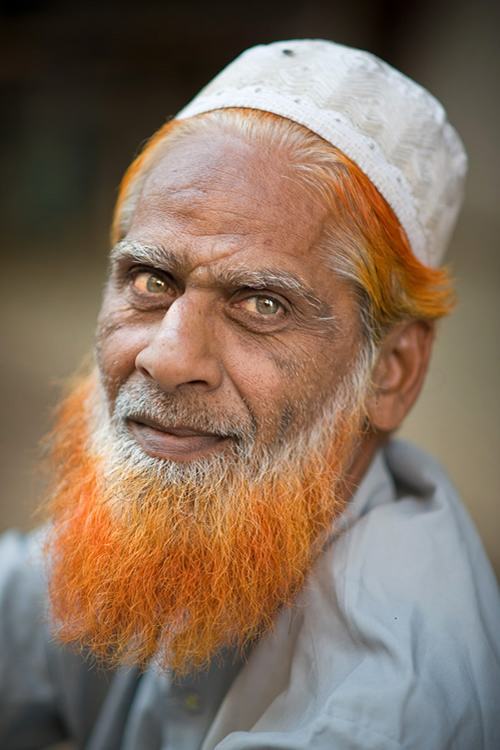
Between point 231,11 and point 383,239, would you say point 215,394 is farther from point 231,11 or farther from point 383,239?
point 231,11

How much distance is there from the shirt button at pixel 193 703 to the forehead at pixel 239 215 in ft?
3.87

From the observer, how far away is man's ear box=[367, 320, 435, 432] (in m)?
1.88

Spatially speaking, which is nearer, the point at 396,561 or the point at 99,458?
the point at 396,561

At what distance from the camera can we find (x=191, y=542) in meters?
1.62

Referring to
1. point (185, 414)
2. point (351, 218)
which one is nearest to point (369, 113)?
point (351, 218)

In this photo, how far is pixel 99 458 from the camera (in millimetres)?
1802

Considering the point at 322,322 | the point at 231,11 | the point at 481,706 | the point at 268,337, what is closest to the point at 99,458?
the point at 268,337

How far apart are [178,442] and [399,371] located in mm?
734

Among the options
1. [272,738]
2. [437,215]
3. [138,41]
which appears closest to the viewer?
[272,738]

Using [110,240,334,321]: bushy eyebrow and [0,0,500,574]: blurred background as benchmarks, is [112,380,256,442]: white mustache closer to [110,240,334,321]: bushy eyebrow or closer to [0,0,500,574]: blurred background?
[110,240,334,321]: bushy eyebrow

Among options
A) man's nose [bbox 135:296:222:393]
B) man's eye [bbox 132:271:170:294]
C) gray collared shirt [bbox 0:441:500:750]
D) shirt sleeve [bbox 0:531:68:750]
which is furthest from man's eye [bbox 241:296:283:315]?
shirt sleeve [bbox 0:531:68:750]

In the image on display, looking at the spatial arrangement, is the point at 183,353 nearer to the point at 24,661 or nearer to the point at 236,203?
the point at 236,203

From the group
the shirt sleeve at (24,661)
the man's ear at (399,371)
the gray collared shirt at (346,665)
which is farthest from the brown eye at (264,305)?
the shirt sleeve at (24,661)

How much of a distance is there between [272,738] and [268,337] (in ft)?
3.04
